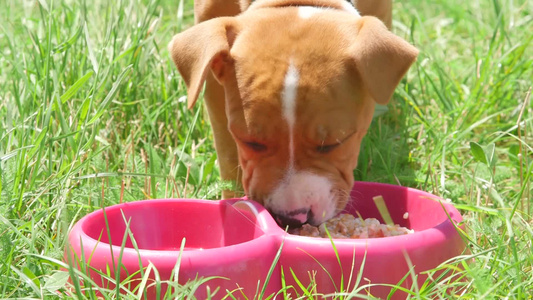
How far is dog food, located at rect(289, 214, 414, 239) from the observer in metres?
3.06

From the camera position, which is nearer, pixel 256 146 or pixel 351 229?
pixel 351 229

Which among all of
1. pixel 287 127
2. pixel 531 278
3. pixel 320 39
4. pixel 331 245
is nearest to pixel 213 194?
pixel 287 127

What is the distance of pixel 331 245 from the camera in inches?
101

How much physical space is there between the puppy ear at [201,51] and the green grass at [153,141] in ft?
1.04

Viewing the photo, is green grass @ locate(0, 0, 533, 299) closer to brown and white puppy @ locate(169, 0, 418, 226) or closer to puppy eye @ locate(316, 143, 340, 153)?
brown and white puppy @ locate(169, 0, 418, 226)

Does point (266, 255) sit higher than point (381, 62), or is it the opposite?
point (381, 62)

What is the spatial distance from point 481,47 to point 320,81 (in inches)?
109

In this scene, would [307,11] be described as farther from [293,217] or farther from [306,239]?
[306,239]

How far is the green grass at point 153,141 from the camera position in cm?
273

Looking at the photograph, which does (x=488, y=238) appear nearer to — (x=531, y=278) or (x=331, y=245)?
(x=531, y=278)

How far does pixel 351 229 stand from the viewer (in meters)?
3.15

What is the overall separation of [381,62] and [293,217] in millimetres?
748

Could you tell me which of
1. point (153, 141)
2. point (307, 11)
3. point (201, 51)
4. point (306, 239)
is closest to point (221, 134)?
point (153, 141)

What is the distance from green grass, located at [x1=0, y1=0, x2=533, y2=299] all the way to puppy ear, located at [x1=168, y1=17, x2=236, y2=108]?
0.32 m
